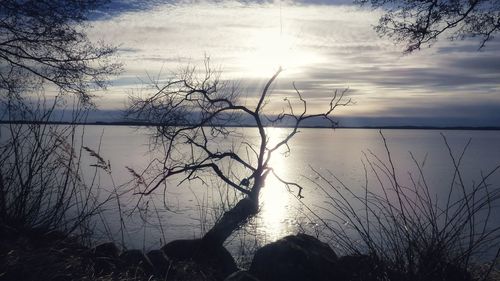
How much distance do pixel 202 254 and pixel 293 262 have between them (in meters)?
4.77

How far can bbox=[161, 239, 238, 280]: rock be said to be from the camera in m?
10.1

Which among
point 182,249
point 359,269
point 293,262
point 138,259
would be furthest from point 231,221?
point 359,269

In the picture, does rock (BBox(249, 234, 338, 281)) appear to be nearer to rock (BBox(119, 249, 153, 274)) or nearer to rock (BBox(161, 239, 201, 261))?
rock (BBox(119, 249, 153, 274))

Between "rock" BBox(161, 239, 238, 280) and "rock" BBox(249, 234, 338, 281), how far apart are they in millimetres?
3365

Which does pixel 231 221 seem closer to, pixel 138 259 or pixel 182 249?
pixel 182 249

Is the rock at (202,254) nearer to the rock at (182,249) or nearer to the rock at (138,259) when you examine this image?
the rock at (182,249)

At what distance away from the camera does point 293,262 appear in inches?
257

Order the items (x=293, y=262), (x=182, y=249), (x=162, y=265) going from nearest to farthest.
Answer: (x=293, y=262), (x=162, y=265), (x=182, y=249)

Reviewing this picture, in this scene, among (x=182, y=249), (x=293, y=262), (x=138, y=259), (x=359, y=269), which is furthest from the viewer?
(x=182, y=249)

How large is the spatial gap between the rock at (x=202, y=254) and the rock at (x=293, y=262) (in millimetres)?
3365

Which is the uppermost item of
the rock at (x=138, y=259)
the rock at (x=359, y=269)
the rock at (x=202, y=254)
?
the rock at (x=359, y=269)

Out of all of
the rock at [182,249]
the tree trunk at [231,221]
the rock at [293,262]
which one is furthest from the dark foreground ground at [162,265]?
the tree trunk at [231,221]

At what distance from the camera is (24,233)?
5.14 meters

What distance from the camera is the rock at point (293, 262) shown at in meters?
6.41
